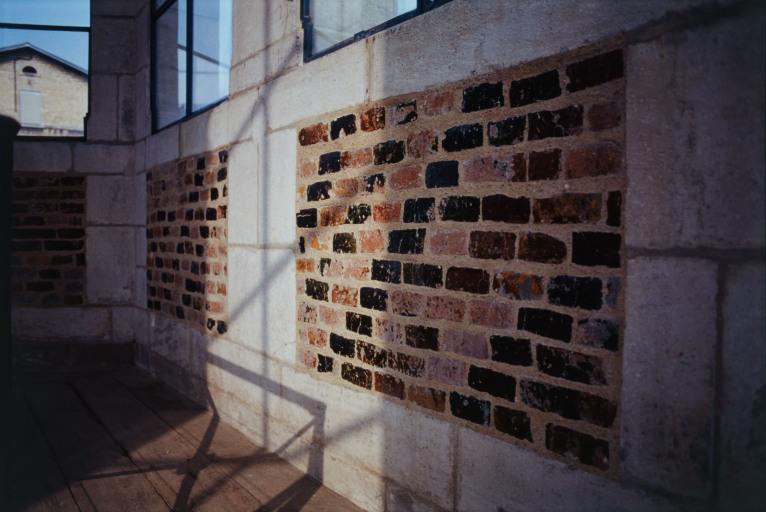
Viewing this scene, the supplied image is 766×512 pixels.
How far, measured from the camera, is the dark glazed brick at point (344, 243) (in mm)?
1935

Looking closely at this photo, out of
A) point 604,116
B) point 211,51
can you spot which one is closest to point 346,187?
point 604,116

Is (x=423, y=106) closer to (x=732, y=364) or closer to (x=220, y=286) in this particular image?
Result: (x=732, y=364)

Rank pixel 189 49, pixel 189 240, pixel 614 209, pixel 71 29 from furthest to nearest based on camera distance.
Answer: pixel 71 29 < pixel 189 49 < pixel 189 240 < pixel 614 209

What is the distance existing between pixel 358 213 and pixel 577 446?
3.41 ft

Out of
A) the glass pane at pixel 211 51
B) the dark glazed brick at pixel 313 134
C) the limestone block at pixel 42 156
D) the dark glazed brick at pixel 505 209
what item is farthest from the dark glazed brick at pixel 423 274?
the limestone block at pixel 42 156

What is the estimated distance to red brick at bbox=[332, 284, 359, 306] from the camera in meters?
1.94

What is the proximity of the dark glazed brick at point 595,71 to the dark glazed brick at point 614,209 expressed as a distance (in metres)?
0.26

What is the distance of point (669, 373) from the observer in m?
1.10

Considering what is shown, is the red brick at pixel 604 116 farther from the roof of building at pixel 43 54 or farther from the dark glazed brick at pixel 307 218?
the roof of building at pixel 43 54

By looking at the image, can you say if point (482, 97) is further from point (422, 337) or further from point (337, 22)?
point (337, 22)

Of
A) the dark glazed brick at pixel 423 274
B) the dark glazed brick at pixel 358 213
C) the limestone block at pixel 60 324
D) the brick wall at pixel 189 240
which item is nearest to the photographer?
the dark glazed brick at pixel 423 274

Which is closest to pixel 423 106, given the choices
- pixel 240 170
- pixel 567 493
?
pixel 567 493

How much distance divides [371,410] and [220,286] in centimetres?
141

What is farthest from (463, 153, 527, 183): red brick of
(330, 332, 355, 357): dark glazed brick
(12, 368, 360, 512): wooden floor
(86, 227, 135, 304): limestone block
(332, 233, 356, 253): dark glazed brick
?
(86, 227, 135, 304): limestone block
